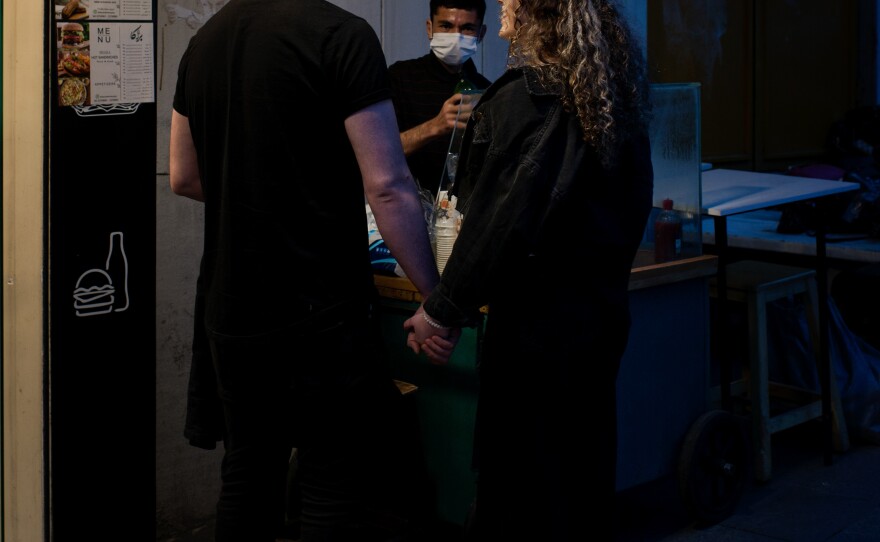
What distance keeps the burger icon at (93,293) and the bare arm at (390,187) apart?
2.79ft

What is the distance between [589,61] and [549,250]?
1.43ft

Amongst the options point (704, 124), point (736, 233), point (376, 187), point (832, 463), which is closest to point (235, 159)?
point (376, 187)

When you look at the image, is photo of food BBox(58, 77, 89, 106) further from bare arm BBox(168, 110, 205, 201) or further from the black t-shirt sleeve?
the black t-shirt sleeve

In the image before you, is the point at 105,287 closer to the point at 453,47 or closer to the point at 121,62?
the point at 121,62

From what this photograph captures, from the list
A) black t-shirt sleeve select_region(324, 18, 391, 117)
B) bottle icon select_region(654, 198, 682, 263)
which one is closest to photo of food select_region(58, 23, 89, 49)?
black t-shirt sleeve select_region(324, 18, 391, 117)

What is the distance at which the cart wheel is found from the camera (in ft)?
13.3

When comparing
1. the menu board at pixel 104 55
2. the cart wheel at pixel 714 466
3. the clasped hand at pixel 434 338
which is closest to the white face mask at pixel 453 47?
the menu board at pixel 104 55

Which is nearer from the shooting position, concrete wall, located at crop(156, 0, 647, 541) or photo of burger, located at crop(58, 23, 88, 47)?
photo of burger, located at crop(58, 23, 88, 47)

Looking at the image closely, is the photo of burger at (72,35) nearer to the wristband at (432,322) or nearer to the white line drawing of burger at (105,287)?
the white line drawing of burger at (105,287)

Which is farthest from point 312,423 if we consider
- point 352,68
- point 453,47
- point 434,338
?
point 453,47

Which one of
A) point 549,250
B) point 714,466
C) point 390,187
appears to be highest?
point 390,187

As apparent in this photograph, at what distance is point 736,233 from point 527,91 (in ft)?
12.8

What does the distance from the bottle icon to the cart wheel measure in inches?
22.7

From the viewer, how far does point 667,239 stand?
4.07 metres
